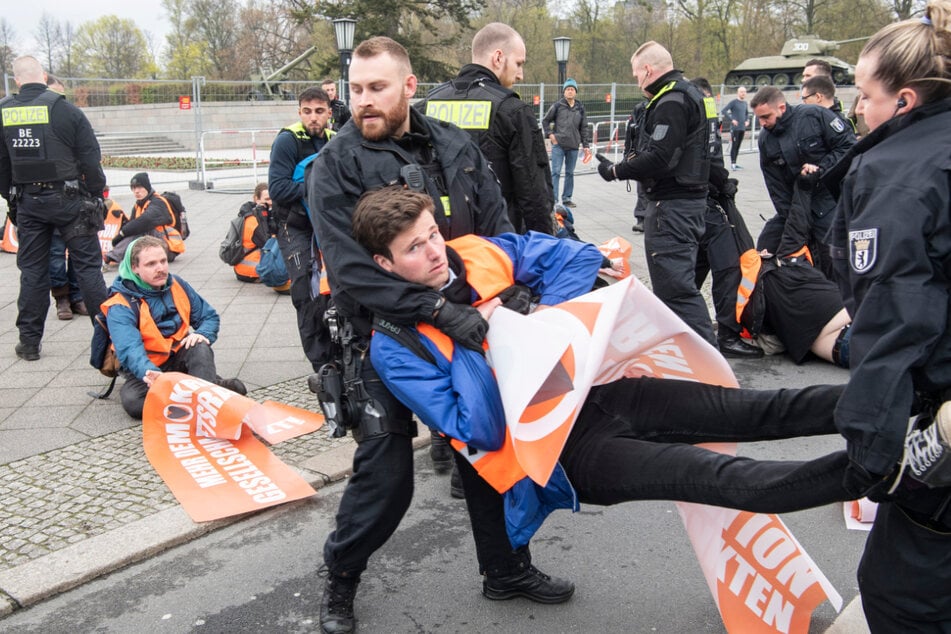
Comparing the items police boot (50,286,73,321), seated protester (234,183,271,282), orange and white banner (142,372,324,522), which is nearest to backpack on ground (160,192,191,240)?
seated protester (234,183,271,282)

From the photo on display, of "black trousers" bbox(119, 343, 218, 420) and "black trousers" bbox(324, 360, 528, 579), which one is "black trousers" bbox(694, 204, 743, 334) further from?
"black trousers" bbox(324, 360, 528, 579)

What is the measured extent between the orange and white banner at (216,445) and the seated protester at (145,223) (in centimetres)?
518

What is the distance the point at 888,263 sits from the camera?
184 centimetres

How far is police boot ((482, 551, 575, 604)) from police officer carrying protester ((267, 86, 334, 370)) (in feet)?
7.31

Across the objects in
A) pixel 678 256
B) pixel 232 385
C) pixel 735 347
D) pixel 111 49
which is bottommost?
pixel 735 347

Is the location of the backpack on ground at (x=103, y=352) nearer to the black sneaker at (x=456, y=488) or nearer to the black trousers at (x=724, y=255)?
the black sneaker at (x=456, y=488)

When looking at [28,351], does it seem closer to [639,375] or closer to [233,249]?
[233,249]

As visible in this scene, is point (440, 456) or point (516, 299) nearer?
point (516, 299)

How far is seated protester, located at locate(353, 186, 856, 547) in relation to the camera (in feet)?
7.66

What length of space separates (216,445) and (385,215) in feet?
8.10

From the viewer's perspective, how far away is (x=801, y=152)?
254 inches

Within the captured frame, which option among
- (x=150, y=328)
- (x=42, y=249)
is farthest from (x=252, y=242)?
(x=150, y=328)

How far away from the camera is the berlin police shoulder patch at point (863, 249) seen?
1.88 metres

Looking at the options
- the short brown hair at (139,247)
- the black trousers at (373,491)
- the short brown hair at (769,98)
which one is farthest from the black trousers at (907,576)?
the short brown hair at (769,98)
